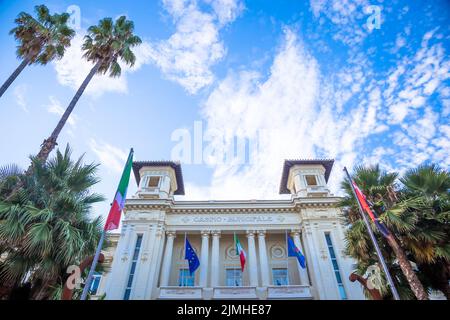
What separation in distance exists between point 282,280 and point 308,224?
521 cm

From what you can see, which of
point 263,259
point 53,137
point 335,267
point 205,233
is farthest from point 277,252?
point 53,137

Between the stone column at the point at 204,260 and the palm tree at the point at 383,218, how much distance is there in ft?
37.2

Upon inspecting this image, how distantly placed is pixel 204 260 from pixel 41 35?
19.6m

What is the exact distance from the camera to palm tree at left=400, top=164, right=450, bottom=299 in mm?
9977

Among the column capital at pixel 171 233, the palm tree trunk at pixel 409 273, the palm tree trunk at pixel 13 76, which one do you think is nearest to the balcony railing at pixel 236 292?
the column capital at pixel 171 233

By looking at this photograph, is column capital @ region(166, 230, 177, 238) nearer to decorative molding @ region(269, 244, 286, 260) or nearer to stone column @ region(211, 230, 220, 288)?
stone column @ region(211, 230, 220, 288)

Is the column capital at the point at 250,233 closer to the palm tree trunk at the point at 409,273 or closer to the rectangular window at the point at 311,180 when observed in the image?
the rectangular window at the point at 311,180

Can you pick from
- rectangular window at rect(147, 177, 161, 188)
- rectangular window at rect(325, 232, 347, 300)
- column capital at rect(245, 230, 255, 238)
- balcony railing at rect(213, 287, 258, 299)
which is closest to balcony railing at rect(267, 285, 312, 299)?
balcony railing at rect(213, 287, 258, 299)

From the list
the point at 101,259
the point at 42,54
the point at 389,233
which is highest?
the point at 42,54

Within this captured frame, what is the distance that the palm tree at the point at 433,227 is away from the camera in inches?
393

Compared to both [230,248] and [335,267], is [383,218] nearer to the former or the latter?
[335,267]
